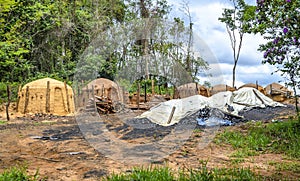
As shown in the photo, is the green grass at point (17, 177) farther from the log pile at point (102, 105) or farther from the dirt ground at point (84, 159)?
the log pile at point (102, 105)

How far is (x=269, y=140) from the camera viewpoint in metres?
6.84

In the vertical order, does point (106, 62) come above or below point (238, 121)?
above

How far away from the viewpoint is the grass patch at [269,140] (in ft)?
19.9

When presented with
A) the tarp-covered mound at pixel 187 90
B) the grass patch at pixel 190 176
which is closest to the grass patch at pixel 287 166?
the grass patch at pixel 190 176

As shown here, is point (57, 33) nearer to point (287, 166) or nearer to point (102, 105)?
point (102, 105)

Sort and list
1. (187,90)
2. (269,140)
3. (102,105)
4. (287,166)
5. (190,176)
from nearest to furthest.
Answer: (190,176) < (287,166) < (269,140) < (102,105) < (187,90)

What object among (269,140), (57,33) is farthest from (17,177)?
(57,33)

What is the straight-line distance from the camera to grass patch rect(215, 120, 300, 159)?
6.08 meters

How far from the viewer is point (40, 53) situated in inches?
904

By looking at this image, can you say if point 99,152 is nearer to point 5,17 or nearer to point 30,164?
point 30,164

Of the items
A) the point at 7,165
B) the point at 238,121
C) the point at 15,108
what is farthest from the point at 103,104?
the point at 7,165

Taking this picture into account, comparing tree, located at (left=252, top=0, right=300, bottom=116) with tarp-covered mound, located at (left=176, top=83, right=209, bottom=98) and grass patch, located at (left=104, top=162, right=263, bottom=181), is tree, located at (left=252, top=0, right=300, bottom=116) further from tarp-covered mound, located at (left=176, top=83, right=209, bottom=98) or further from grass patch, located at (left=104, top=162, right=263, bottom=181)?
tarp-covered mound, located at (left=176, top=83, right=209, bottom=98)

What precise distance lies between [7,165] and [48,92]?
35.5 feet

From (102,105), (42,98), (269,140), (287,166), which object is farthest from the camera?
(102,105)
